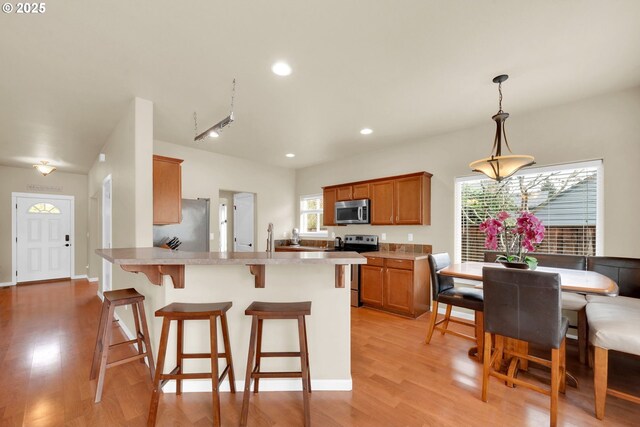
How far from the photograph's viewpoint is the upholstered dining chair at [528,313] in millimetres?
1877

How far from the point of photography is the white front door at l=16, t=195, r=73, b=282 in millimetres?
6176

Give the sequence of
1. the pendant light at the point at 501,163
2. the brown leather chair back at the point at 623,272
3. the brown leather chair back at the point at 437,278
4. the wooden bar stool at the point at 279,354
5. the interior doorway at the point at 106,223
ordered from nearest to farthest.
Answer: the wooden bar stool at the point at 279,354, the pendant light at the point at 501,163, the brown leather chair back at the point at 623,272, the brown leather chair back at the point at 437,278, the interior doorway at the point at 106,223

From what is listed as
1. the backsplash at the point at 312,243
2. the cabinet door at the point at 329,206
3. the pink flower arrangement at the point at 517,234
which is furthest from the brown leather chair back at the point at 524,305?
the backsplash at the point at 312,243

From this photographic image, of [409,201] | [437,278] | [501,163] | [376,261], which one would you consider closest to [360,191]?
[409,201]

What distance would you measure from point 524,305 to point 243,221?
5.24 m

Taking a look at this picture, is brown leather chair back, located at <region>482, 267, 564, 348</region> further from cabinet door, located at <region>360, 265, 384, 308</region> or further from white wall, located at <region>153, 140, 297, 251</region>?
white wall, located at <region>153, 140, 297, 251</region>

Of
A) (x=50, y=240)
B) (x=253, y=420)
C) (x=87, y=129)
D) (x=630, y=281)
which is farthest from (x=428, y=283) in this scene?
(x=50, y=240)

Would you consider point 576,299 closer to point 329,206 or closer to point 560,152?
point 560,152

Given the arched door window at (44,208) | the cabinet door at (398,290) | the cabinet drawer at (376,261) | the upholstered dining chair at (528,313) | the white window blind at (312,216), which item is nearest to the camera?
the upholstered dining chair at (528,313)

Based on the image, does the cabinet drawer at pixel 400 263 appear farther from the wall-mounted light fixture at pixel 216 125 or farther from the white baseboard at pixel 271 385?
the wall-mounted light fixture at pixel 216 125

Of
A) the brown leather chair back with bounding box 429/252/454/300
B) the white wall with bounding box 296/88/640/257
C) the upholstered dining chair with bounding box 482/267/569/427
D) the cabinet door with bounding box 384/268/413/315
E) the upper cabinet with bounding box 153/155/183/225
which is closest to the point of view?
the upholstered dining chair with bounding box 482/267/569/427

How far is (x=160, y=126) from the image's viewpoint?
3.81m

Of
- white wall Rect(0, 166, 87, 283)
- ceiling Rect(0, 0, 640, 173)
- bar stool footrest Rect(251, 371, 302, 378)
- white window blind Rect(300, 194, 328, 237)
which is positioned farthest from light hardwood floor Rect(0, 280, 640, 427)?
white wall Rect(0, 166, 87, 283)

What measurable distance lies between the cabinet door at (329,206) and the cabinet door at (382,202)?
2.92ft
